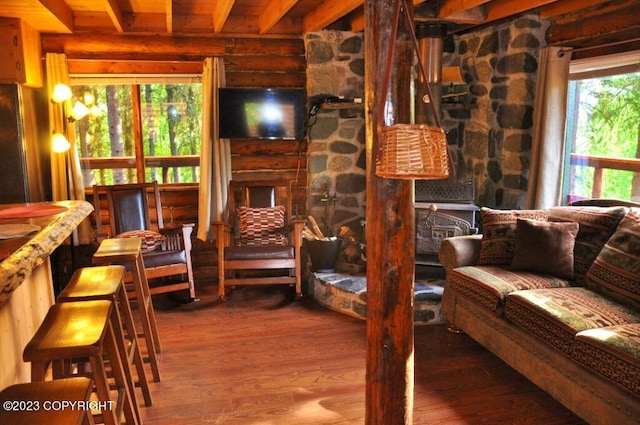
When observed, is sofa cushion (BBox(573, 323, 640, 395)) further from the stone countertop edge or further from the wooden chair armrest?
the wooden chair armrest

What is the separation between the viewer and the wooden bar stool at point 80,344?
1.67 m

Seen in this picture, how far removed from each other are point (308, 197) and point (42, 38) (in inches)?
105

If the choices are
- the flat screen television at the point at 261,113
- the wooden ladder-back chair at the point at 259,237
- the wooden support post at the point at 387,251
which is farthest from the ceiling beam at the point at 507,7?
the wooden ladder-back chair at the point at 259,237

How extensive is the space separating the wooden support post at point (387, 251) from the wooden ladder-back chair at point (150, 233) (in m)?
2.49

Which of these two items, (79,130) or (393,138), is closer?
(393,138)

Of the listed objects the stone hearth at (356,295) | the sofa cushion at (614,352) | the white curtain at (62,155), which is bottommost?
the stone hearth at (356,295)

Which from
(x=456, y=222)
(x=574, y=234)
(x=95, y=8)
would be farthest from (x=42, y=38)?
(x=574, y=234)

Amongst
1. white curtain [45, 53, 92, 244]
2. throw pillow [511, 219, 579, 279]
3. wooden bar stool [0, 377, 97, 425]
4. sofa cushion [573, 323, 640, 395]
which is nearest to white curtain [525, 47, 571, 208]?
throw pillow [511, 219, 579, 279]

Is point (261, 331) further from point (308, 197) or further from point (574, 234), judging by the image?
point (574, 234)

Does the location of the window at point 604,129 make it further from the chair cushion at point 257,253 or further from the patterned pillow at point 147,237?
the patterned pillow at point 147,237

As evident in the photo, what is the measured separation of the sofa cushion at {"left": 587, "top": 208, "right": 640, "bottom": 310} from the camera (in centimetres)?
270

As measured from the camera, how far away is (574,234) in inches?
127

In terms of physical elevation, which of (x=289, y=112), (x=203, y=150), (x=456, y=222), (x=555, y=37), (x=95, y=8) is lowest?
(x=456, y=222)

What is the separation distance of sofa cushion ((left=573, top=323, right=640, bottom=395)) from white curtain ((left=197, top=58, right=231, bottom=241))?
3.22 meters
